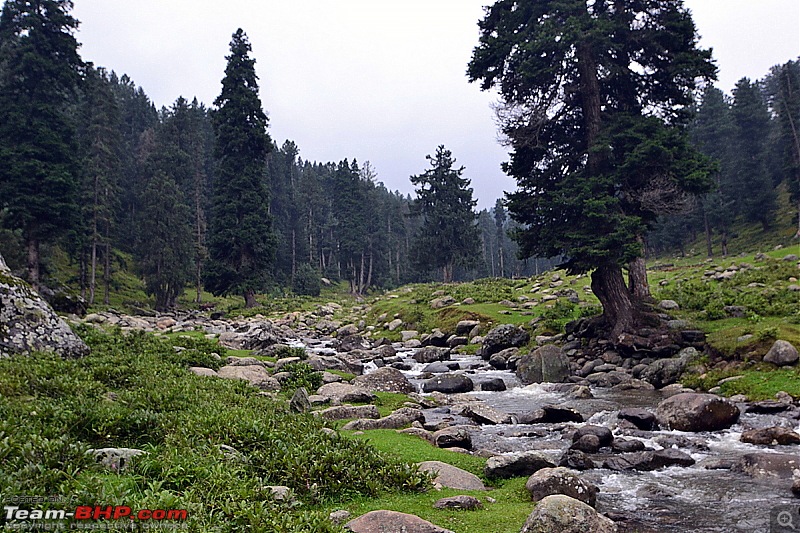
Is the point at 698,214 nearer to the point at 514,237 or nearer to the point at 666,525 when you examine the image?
the point at 514,237

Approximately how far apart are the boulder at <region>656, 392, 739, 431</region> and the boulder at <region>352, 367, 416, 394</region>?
26.6 ft

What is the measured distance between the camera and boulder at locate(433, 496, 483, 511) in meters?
7.06

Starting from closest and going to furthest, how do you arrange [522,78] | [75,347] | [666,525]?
1. [666,525]
2. [75,347]
3. [522,78]

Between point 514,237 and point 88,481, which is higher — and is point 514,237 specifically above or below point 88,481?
above

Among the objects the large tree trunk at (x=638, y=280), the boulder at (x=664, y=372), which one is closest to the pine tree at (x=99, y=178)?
the large tree trunk at (x=638, y=280)

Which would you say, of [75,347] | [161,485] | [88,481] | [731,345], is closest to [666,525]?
[161,485]

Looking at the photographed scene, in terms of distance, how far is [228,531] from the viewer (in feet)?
16.2

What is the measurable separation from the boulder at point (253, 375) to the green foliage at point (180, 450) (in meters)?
2.70

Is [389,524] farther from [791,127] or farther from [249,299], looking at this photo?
[791,127]

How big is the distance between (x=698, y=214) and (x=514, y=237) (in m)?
58.9

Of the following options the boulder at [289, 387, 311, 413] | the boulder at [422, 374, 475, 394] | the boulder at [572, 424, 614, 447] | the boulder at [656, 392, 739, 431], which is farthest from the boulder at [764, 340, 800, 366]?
the boulder at [289, 387, 311, 413]

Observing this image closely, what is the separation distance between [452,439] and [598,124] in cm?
1732

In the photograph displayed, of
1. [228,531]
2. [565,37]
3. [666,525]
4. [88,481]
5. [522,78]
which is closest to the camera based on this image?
[228,531]

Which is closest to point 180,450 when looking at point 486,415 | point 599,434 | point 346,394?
point 346,394
